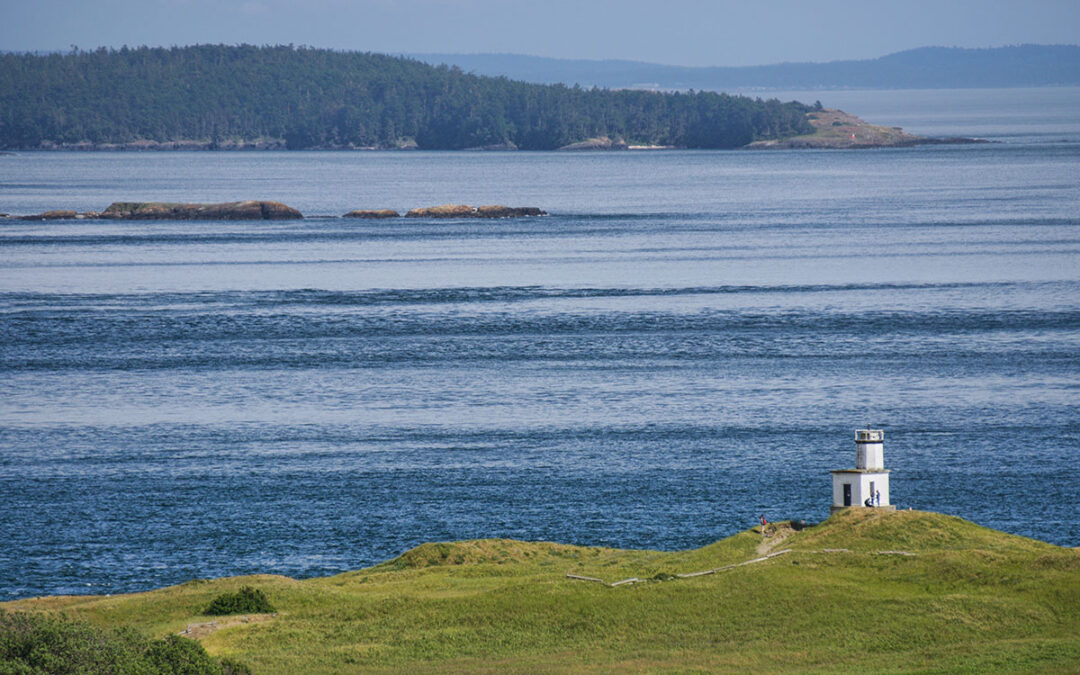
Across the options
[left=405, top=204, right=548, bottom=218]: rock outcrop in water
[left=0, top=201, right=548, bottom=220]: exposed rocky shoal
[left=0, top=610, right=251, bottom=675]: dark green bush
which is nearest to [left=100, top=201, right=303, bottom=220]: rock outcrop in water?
[left=0, top=201, right=548, bottom=220]: exposed rocky shoal

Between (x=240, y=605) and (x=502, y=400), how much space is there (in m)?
36.1

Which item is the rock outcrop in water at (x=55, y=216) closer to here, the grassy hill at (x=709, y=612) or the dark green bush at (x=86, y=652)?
the grassy hill at (x=709, y=612)

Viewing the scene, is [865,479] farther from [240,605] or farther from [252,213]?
[252,213]

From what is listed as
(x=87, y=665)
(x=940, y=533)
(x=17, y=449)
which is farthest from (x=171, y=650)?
(x=17, y=449)

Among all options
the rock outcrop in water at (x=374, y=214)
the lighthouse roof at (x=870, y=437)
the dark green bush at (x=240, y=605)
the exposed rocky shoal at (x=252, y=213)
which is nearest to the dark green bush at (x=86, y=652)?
the dark green bush at (x=240, y=605)

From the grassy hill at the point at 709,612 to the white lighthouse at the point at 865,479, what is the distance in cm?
192

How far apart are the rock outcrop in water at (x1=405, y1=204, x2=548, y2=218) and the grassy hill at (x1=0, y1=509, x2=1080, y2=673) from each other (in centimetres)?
14960

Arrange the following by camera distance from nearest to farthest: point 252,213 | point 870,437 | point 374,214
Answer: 1. point 870,437
2. point 374,214
3. point 252,213

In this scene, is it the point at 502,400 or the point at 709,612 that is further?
the point at 502,400

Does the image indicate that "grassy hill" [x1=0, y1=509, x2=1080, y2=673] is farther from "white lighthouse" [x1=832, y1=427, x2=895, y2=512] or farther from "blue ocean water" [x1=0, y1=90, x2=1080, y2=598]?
"blue ocean water" [x1=0, y1=90, x2=1080, y2=598]

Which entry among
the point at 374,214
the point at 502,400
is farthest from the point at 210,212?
the point at 502,400

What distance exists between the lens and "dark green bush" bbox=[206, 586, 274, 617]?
37.3 metres

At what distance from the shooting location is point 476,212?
193m

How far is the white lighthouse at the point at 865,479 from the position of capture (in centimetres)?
4234
